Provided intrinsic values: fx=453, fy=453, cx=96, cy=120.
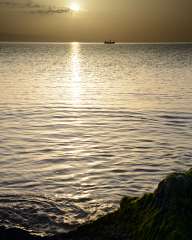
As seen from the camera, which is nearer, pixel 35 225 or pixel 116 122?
pixel 35 225

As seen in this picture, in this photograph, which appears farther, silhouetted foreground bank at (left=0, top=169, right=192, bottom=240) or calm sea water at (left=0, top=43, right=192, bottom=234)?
calm sea water at (left=0, top=43, right=192, bottom=234)

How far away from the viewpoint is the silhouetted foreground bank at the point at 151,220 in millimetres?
7984

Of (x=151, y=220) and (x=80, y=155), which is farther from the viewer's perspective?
(x=80, y=155)

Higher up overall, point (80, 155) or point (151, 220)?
point (151, 220)

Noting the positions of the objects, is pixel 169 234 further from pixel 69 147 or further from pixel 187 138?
pixel 187 138

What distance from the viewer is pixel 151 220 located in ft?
27.5

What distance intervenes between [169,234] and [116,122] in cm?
1932

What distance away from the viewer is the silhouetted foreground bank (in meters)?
7.98

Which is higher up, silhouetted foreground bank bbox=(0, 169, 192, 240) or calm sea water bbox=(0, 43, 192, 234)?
silhouetted foreground bank bbox=(0, 169, 192, 240)

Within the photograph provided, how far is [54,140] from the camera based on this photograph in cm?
2180

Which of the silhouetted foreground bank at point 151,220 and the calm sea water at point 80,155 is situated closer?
the silhouetted foreground bank at point 151,220

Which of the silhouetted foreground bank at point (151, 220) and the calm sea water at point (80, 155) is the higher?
the silhouetted foreground bank at point (151, 220)

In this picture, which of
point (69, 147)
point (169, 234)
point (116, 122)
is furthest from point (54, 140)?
point (169, 234)

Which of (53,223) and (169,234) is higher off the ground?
(169,234)
